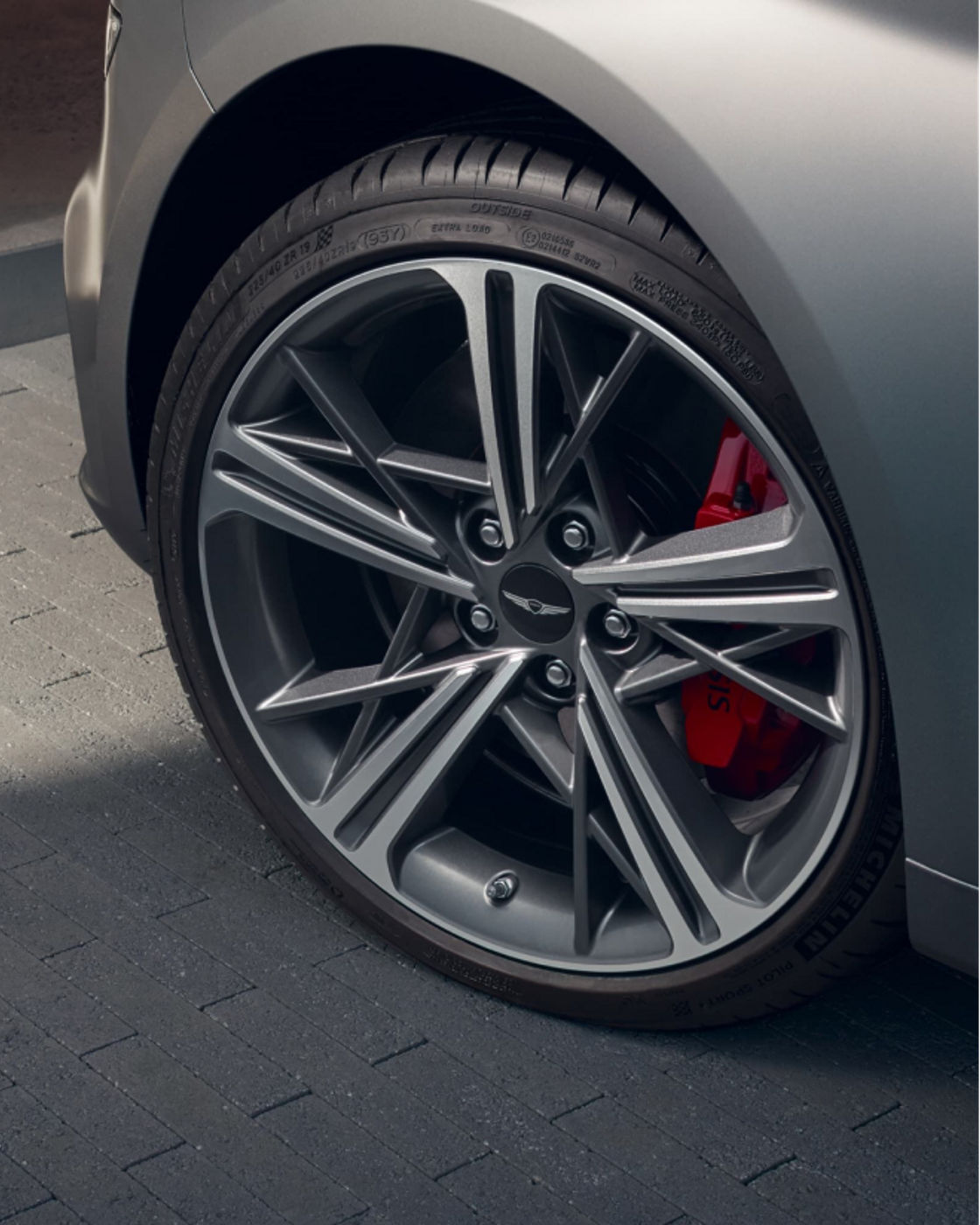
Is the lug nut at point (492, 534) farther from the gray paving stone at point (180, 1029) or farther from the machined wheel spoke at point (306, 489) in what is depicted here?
the gray paving stone at point (180, 1029)

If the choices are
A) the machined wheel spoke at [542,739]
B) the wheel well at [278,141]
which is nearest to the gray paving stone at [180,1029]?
the machined wheel spoke at [542,739]

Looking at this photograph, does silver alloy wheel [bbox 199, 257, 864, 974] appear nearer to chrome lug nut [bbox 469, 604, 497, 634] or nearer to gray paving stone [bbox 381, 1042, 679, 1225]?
chrome lug nut [bbox 469, 604, 497, 634]

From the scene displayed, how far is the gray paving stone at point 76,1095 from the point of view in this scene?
2.11m

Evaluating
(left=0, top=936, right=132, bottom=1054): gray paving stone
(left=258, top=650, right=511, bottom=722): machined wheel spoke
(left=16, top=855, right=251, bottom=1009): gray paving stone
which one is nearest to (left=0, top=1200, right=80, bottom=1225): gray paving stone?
(left=0, top=936, right=132, bottom=1054): gray paving stone

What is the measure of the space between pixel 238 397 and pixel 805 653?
2.70 ft

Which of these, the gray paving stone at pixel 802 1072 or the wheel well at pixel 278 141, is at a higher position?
the wheel well at pixel 278 141

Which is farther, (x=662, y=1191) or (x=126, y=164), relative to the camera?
(x=126, y=164)

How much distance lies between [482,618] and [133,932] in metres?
0.71

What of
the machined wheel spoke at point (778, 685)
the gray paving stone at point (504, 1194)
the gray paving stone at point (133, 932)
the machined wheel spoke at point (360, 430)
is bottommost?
the gray paving stone at point (504, 1194)

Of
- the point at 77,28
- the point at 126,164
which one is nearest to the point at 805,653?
the point at 126,164

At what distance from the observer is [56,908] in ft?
8.37

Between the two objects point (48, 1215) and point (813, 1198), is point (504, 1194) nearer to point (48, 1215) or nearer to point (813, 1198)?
point (813, 1198)

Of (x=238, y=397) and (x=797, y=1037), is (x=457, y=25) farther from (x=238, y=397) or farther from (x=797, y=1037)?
(x=797, y=1037)

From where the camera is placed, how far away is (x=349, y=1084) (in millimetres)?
2211
